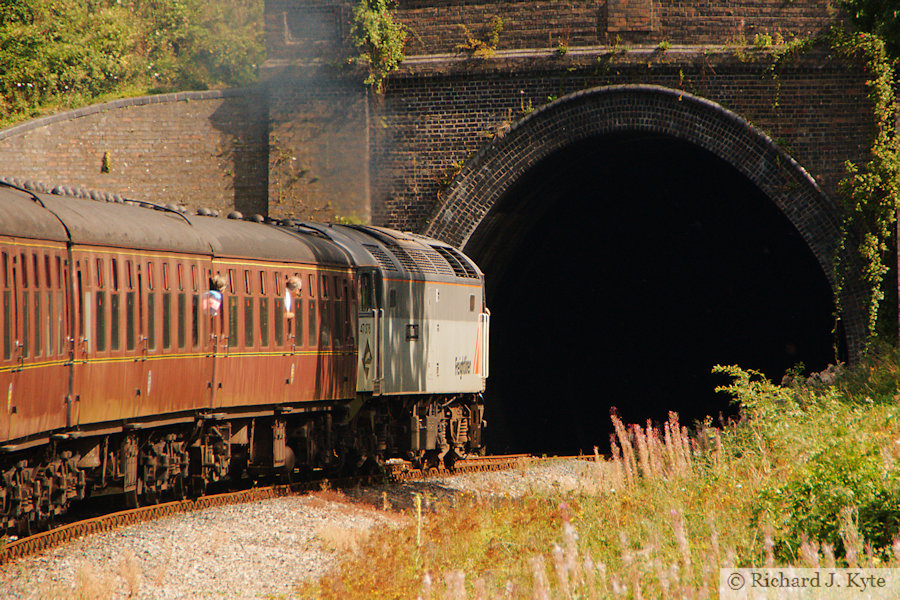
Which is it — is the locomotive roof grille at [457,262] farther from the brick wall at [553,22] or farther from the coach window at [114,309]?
the coach window at [114,309]

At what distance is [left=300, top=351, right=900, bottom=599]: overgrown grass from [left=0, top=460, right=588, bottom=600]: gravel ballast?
1.76 feet

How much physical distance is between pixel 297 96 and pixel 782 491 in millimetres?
15414

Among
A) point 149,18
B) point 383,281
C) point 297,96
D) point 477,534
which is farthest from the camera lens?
point 149,18

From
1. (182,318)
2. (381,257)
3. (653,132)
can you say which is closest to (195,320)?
(182,318)

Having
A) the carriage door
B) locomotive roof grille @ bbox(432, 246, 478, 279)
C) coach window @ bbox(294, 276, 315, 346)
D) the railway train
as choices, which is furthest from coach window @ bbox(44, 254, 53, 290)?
locomotive roof grille @ bbox(432, 246, 478, 279)

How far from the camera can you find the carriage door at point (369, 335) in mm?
14898

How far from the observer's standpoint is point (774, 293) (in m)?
27.1

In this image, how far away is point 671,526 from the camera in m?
8.46

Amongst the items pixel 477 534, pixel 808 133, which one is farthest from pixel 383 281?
pixel 808 133

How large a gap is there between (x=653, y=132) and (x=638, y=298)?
931cm

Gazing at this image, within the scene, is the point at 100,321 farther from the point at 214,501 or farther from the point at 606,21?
the point at 606,21

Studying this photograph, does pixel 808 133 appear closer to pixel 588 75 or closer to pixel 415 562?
pixel 588 75

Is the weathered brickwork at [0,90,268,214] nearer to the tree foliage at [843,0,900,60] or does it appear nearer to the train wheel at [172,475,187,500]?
the train wheel at [172,475,187,500]

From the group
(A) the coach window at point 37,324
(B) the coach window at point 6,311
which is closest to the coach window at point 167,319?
(A) the coach window at point 37,324
